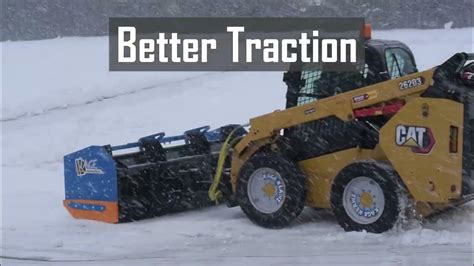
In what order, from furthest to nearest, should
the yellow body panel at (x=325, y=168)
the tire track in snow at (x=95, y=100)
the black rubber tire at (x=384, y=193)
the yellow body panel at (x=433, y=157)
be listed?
the tire track in snow at (x=95, y=100) → the yellow body panel at (x=325, y=168) → the black rubber tire at (x=384, y=193) → the yellow body panel at (x=433, y=157)

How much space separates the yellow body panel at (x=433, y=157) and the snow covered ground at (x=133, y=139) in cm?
41

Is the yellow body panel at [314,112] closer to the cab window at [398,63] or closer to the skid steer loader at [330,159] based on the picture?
the skid steer loader at [330,159]

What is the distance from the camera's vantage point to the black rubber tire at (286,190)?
7.89 m

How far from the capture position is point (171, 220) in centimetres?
873

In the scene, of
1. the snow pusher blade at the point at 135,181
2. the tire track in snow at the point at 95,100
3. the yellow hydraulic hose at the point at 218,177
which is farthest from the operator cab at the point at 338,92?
the tire track in snow at the point at 95,100

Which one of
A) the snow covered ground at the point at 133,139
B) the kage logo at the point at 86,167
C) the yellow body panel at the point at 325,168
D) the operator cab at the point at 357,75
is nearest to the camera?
the snow covered ground at the point at 133,139

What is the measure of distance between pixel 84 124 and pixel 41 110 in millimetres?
1803

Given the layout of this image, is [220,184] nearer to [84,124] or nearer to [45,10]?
[84,124]

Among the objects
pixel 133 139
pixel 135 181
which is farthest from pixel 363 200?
pixel 133 139

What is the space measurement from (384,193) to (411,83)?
0.97 metres

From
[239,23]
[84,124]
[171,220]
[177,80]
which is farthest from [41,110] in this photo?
[171,220]

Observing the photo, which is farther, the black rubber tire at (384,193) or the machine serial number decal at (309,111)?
the machine serial number decal at (309,111)

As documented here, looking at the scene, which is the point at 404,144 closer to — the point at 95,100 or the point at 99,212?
the point at 99,212

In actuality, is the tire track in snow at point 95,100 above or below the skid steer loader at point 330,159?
above
